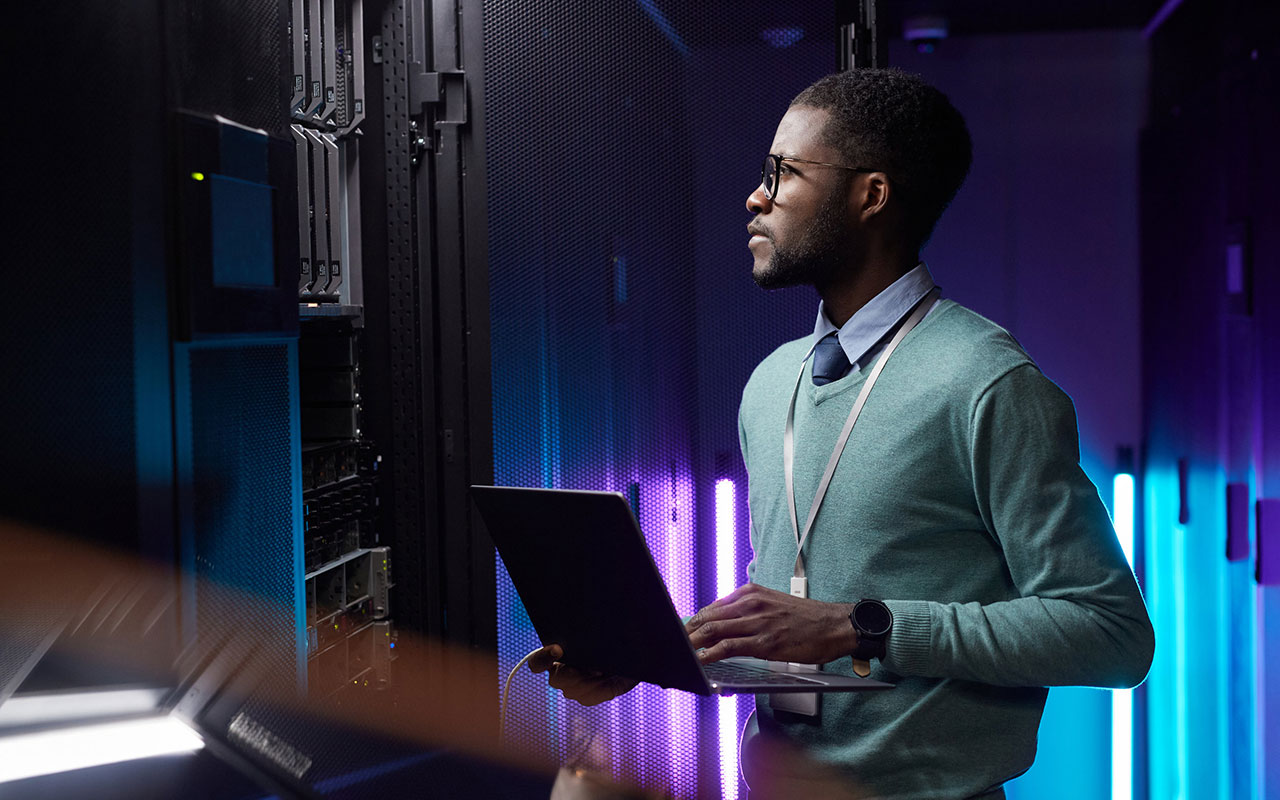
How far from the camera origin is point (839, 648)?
1.22 metres

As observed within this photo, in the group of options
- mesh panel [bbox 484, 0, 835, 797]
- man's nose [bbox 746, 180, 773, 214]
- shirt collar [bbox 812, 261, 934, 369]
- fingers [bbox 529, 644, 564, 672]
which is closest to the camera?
fingers [bbox 529, 644, 564, 672]

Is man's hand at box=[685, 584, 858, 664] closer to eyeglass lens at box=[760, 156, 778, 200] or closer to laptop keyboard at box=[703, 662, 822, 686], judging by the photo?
laptop keyboard at box=[703, 662, 822, 686]

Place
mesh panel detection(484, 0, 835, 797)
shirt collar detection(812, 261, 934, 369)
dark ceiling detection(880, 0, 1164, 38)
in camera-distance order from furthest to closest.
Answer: dark ceiling detection(880, 0, 1164, 38), mesh panel detection(484, 0, 835, 797), shirt collar detection(812, 261, 934, 369)

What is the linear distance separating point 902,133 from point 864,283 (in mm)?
217

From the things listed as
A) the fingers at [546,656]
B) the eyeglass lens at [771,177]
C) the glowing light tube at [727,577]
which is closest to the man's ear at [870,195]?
the eyeglass lens at [771,177]

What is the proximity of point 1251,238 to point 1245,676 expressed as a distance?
1.16 m

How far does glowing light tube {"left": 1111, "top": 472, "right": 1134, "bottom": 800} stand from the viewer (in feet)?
9.85

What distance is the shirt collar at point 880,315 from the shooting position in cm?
142

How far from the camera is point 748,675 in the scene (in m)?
1.29

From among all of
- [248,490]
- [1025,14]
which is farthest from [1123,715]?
[248,490]

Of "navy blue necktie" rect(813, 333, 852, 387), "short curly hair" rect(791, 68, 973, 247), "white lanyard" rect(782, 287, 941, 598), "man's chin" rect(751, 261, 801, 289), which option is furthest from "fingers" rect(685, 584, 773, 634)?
"short curly hair" rect(791, 68, 973, 247)

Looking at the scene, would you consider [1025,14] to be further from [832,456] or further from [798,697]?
[798,697]

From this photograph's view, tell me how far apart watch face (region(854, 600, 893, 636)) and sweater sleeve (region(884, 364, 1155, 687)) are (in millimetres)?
12

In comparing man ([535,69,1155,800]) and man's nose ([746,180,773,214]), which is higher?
man's nose ([746,180,773,214])
